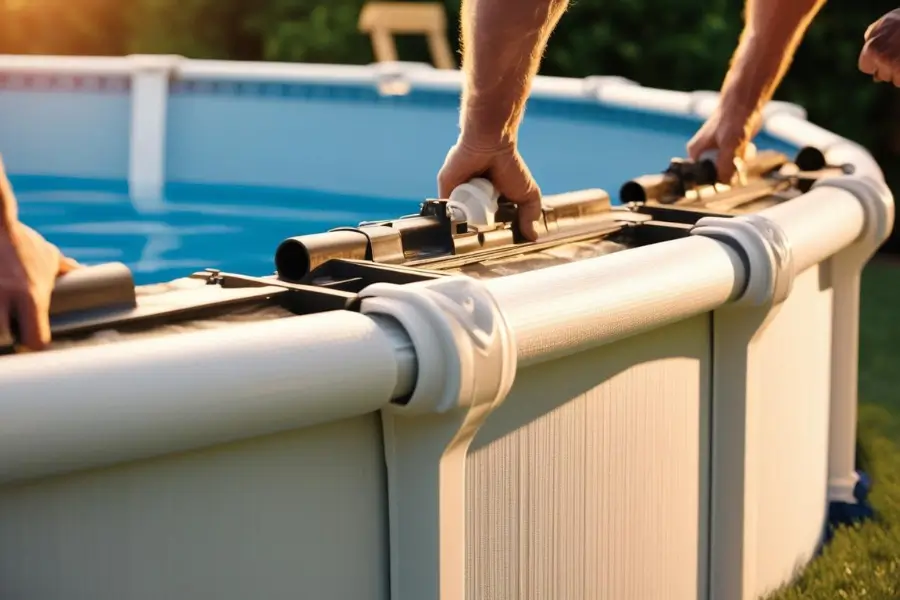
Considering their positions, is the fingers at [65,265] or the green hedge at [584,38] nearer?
the fingers at [65,265]

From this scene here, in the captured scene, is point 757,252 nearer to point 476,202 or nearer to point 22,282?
point 476,202

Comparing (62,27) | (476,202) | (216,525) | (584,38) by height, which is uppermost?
(62,27)

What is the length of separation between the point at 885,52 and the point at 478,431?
3.26ft

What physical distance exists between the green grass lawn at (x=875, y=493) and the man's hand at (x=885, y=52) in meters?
0.86

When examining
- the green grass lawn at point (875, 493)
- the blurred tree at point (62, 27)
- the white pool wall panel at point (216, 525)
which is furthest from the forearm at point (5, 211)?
the blurred tree at point (62, 27)

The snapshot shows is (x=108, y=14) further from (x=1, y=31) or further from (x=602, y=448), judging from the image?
(x=602, y=448)

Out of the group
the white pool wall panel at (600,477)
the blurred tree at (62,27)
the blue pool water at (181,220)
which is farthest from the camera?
the blurred tree at (62,27)

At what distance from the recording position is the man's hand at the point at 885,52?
195 cm

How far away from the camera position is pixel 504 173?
186 cm

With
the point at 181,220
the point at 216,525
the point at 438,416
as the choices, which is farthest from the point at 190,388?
the point at 181,220

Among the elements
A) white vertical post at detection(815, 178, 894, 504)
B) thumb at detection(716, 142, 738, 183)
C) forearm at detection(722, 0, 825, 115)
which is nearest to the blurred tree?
forearm at detection(722, 0, 825, 115)

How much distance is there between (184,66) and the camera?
6.35 metres

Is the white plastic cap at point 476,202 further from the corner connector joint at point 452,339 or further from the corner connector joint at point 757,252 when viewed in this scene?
the corner connector joint at point 452,339

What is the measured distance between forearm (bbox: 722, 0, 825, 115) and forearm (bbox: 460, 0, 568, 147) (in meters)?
0.89
